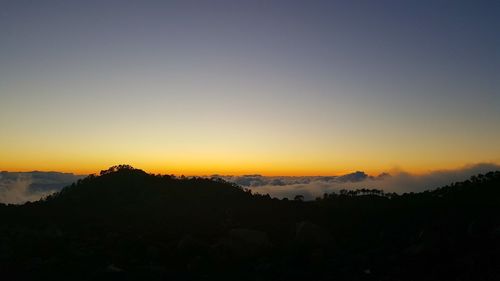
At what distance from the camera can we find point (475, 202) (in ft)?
108

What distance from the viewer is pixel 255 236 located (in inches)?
1214

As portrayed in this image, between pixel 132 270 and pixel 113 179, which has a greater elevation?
pixel 113 179

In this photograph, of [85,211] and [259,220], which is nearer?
[259,220]

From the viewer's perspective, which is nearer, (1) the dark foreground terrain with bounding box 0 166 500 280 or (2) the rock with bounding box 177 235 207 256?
(1) the dark foreground terrain with bounding box 0 166 500 280

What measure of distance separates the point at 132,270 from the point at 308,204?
22362 mm

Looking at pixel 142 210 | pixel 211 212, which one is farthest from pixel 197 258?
pixel 142 210

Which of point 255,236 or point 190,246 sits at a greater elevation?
point 255,236

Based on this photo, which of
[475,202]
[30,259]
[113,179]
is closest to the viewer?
[30,259]

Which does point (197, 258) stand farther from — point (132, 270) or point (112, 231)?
point (112, 231)

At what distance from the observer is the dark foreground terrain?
76.6ft

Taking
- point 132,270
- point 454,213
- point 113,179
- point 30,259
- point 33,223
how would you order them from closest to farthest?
point 132,270 → point 30,259 → point 454,213 → point 33,223 → point 113,179

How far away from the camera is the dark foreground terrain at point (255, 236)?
23344 mm

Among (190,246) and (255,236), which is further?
(255,236)

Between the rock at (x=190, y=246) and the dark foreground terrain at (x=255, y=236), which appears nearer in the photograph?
the dark foreground terrain at (x=255, y=236)
